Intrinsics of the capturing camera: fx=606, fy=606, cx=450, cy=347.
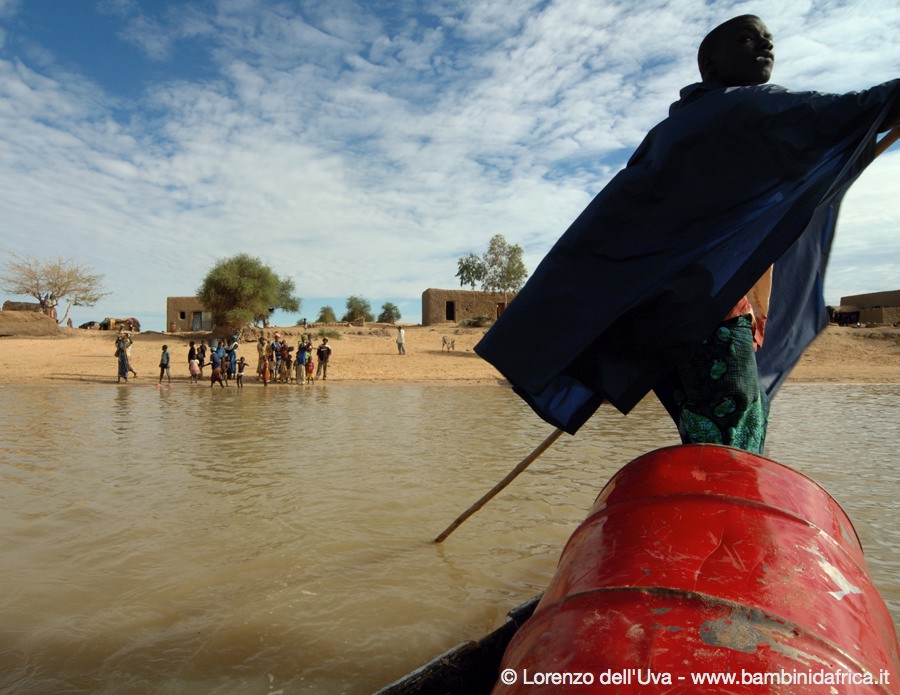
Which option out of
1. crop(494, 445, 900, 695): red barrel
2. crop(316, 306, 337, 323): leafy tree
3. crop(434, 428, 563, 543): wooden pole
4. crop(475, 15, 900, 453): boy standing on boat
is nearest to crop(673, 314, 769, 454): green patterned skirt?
crop(475, 15, 900, 453): boy standing on boat

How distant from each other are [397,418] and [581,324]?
9.06 metres

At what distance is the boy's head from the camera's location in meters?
1.88

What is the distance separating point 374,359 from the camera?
24766 mm

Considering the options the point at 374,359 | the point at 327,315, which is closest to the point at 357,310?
the point at 327,315

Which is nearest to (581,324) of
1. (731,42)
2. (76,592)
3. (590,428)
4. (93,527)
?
(731,42)

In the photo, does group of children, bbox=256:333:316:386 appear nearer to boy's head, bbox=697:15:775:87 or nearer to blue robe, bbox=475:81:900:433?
blue robe, bbox=475:81:900:433

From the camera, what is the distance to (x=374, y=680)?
2316 millimetres

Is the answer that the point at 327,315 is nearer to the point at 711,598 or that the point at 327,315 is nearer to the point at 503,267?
the point at 503,267

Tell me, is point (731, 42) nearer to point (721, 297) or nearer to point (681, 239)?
point (681, 239)

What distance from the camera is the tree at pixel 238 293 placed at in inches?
1237

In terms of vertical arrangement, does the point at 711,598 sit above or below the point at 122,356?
above

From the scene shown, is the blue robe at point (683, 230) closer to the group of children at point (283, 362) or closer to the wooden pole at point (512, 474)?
the wooden pole at point (512, 474)

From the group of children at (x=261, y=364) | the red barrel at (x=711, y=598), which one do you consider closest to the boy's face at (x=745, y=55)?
the red barrel at (x=711, y=598)

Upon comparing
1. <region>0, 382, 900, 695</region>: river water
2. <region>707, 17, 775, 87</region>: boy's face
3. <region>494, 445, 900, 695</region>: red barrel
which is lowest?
<region>0, 382, 900, 695</region>: river water
